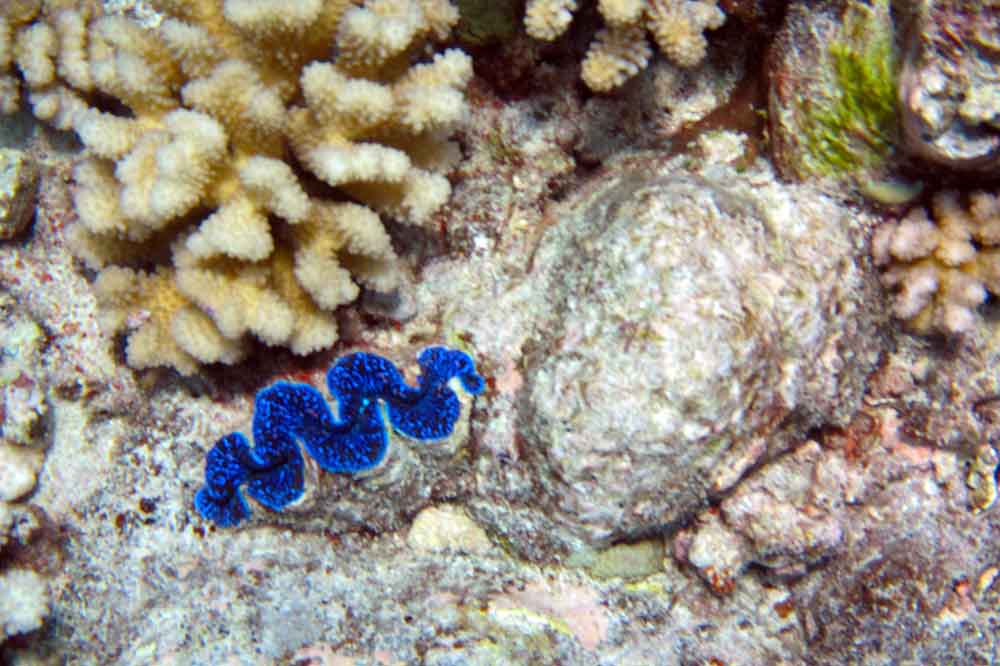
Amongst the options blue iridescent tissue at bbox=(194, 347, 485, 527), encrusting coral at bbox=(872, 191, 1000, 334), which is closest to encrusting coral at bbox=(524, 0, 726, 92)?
encrusting coral at bbox=(872, 191, 1000, 334)

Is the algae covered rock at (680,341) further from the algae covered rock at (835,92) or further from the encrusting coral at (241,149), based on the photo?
the encrusting coral at (241,149)

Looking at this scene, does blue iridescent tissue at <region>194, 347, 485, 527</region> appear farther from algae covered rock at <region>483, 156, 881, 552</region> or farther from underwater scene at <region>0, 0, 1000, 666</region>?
algae covered rock at <region>483, 156, 881, 552</region>

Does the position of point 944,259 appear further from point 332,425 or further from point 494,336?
point 332,425

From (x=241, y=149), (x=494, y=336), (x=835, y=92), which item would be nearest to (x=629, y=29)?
(x=835, y=92)

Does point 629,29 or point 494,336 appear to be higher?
point 629,29

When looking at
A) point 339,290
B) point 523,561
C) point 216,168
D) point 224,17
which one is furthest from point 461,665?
point 224,17

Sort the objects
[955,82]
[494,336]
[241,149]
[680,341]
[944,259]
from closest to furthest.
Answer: [955,82]
[680,341]
[241,149]
[944,259]
[494,336]
